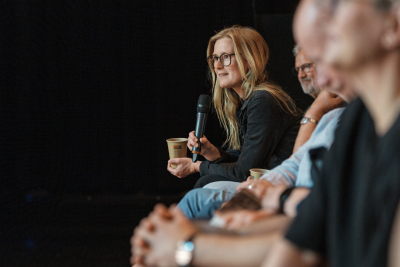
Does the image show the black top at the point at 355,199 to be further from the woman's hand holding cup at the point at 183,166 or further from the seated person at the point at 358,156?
the woman's hand holding cup at the point at 183,166

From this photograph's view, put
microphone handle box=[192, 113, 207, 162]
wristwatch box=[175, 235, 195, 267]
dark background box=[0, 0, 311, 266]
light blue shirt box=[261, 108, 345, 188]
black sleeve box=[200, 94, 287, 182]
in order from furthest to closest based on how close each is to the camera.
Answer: dark background box=[0, 0, 311, 266] < microphone handle box=[192, 113, 207, 162] < black sleeve box=[200, 94, 287, 182] < light blue shirt box=[261, 108, 345, 188] < wristwatch box=[175, 235, 195, 267]

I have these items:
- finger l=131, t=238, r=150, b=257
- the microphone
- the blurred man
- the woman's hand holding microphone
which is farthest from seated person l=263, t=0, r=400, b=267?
the woman's hand holding microphone

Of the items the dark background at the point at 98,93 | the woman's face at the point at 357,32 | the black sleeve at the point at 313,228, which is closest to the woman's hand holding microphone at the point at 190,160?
the dark background at the point at 98,93

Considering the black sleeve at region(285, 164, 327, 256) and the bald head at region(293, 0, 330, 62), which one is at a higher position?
the bald head at region(293, 0, 330, 62)

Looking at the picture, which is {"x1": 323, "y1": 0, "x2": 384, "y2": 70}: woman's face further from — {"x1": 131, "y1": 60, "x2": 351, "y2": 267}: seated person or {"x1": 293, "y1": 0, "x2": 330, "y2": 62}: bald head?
{"x1": 131, "y1": 60, "x2": 351, "y2": 267}: seated person

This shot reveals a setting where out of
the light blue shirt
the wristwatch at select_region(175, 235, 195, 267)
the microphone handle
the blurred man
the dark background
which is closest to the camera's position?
the wristwatch at select_region(175, 235, 195, 267)

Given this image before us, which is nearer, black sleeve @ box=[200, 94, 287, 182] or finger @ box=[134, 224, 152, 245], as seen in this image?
finger @ box=[134, 224, 152, 245]

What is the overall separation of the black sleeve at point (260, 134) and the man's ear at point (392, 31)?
1243 millimetres

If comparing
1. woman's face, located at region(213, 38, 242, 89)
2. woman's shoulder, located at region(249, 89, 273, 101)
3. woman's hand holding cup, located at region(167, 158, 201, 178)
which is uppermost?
woman's face, located at region(213, 38, 242, 89)

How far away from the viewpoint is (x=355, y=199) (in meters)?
0.52

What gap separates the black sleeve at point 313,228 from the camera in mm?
567

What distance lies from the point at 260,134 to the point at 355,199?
1.17m

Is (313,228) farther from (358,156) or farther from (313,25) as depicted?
(313,25)

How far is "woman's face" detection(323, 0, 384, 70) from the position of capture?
0.44 m
